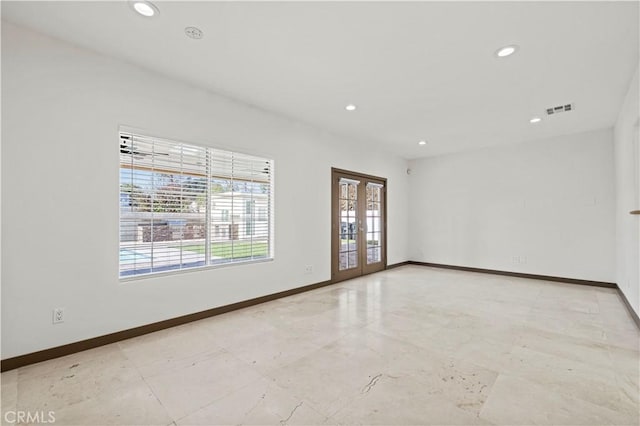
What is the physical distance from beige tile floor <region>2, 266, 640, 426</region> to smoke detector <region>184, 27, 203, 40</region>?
278 centimetres

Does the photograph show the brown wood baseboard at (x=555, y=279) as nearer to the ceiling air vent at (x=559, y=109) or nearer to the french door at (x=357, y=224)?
the french door at (x=357, y=224)

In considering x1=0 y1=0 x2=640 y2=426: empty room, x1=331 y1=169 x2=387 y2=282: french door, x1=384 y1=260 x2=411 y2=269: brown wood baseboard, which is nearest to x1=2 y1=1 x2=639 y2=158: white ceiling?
x1=0 y1=0 x2=640 y2=426: empty room

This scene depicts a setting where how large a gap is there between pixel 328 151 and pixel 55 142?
3695 millimetres

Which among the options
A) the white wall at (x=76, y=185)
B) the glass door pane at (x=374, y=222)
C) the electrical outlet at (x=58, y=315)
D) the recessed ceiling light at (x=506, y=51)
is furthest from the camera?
the glass door pane at (x=374, y=222)

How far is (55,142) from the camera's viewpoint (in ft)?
8.52

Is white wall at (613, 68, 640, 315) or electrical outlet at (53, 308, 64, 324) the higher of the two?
white wall at (613, 68, 640, 315)

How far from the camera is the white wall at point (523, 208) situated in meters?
5.18

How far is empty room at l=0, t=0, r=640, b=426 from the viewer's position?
6.86ft

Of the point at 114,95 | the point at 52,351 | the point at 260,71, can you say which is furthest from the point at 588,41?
the point at 52,351

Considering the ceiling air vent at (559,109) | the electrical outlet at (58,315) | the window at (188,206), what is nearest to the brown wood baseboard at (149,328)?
the electrical outlet at (58,315)

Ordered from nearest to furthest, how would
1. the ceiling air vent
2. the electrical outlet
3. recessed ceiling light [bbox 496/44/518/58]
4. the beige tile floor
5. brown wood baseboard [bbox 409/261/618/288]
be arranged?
the beige tile floor < the electrical outlet < recessed ceiling light [bbox 496/44/518/58] < the ceiling air vent < brown wood baseboard [bbox 409/261/618/288]

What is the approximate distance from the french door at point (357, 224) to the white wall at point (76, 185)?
2.22 m

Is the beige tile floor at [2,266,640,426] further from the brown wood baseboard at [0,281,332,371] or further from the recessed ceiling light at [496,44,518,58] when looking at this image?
the recessed ceiling light at [496,44,518,58]

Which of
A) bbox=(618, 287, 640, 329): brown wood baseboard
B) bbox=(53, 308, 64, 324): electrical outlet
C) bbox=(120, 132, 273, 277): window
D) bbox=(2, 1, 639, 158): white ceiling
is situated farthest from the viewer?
bbox=(618, 287, 640, 329): brown wood baseboard
